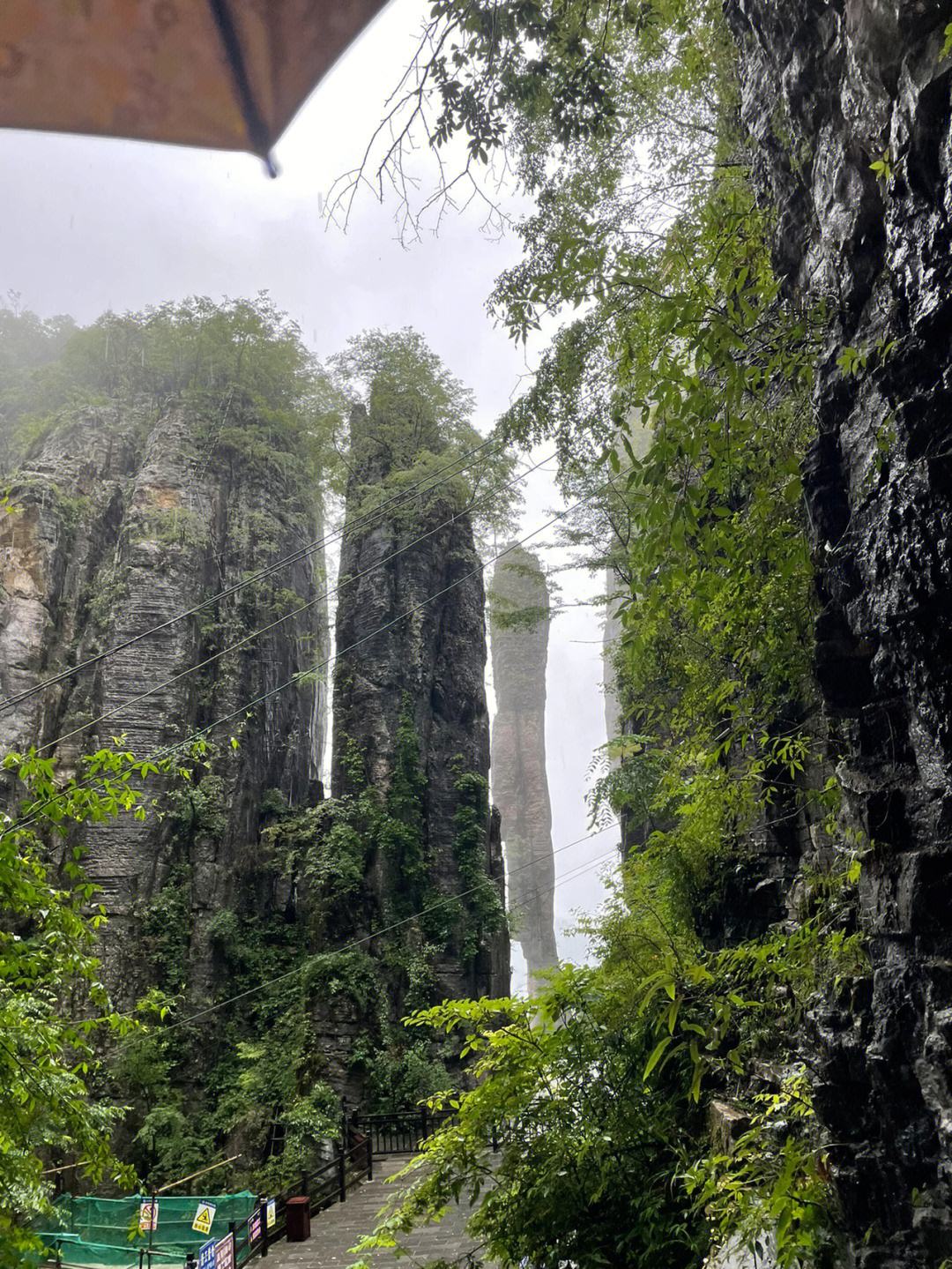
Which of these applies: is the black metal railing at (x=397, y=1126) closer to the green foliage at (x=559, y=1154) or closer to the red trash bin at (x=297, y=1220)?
the red trash bin at (x=297, y=1220)

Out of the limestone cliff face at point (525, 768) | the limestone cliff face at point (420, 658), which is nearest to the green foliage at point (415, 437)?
the limestone cliff face at point (420, 658)

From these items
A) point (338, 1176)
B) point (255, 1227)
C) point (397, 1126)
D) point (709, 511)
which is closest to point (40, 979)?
point (709, 511)

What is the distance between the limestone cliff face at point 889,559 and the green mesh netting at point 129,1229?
27.9ft

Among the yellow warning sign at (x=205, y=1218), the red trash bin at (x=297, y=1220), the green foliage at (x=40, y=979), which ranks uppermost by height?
the green foliage at (x=40, y=979)

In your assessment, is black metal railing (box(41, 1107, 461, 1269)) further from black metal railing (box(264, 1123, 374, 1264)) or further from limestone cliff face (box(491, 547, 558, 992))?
limestone cliff face (box(491, 547, 558, 992))

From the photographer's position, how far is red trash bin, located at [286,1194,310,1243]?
360 inches

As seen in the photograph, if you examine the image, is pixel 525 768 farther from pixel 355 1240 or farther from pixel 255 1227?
pixel 255 1227

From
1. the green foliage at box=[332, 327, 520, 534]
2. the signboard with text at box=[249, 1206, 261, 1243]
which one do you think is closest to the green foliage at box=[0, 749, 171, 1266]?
the signboard with text at box=[249, 1206, 261, 1243]

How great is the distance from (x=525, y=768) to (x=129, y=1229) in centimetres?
3635

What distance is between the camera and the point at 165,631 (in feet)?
52.4

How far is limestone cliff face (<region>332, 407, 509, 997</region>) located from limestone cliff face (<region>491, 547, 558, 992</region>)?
59.9 ft

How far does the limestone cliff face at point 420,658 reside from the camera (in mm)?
16297

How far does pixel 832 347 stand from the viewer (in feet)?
8.95

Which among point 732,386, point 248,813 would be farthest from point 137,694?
point 732,386
